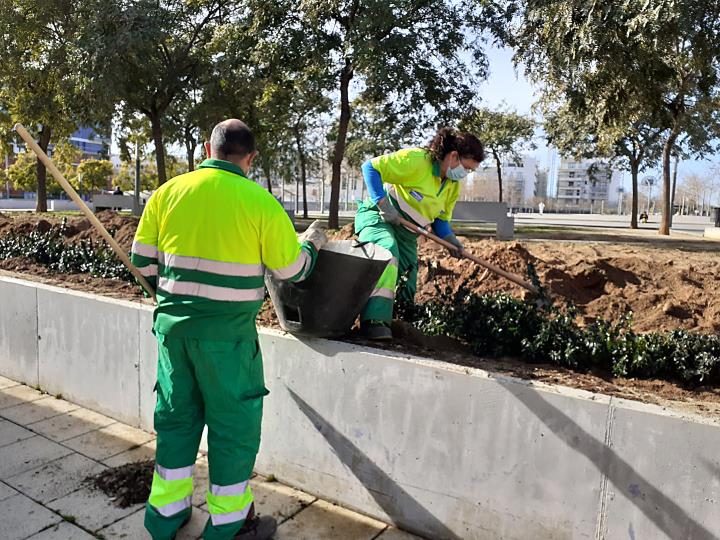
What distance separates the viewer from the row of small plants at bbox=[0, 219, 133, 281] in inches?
207

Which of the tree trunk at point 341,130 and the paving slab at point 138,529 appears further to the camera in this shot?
the tree trunk at point 341,130

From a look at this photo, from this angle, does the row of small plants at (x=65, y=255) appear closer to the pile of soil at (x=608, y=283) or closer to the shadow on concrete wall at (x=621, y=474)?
the pile of soil at (x=608, y=283)

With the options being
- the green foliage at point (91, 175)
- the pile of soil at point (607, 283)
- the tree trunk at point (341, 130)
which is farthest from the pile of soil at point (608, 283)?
the green foliage at point (91, 175)

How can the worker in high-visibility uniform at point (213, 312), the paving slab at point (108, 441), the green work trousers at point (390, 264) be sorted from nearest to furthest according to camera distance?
the worker in high-visibility uniform at point (213, 312), the green work trousers at point (390, 264), the paving slab at point (108, 441)

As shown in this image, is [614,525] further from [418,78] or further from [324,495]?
[418,78]

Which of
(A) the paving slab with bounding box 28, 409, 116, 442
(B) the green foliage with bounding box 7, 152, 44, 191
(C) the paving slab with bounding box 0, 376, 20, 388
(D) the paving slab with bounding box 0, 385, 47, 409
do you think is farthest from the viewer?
(B) the green foliage with bounding box 7, 152, 44, 191

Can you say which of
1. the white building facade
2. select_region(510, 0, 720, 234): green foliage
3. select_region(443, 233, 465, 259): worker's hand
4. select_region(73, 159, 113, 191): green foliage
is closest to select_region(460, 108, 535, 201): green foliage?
select_region(510, 0, 720, 234): green foliage

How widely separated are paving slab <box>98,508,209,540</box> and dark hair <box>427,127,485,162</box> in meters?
2.53

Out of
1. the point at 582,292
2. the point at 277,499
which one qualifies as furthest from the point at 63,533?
the point at 582,292

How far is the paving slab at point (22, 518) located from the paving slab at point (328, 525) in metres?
1.12

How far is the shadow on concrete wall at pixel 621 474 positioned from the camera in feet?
7.12

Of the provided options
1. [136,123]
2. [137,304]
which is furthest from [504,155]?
[137,304]

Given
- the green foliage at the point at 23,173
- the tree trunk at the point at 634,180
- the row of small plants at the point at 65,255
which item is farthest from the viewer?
the green foliage at the point at 23,173

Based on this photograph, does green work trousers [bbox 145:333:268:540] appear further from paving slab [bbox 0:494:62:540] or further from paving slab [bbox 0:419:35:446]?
paving slab [bbox 0:419:35:446]
